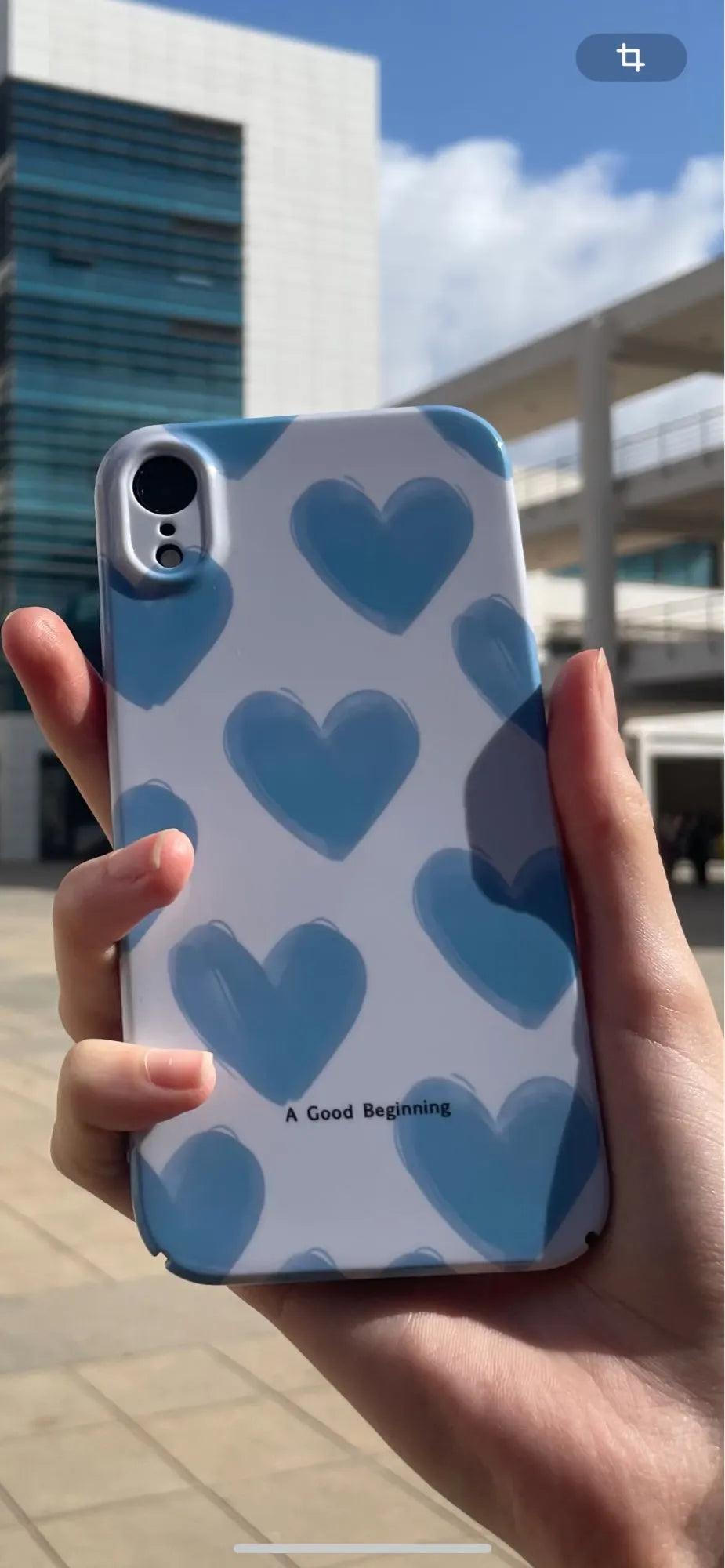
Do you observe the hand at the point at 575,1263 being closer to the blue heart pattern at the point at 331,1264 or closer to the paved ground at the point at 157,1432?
the blue heart pattern at the point at 331,1264

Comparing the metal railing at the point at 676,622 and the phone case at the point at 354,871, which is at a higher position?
the metal railing at the point at 676,622

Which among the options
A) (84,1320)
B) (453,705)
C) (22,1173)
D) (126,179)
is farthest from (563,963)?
(126,179)

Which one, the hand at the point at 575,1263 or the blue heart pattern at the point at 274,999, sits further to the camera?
the blue heart pattern at the point at 274,999

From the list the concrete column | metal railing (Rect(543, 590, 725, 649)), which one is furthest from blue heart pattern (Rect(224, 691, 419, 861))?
metal railing (Rect(543, 590, 725, 649))

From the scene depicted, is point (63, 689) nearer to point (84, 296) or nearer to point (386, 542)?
point (386, 542)

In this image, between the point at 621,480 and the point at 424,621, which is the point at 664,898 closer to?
the point at 424,621

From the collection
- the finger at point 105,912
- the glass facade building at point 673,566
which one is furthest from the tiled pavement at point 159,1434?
the glass facade building at point 673,566

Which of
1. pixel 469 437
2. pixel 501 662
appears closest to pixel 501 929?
pixel 501 662

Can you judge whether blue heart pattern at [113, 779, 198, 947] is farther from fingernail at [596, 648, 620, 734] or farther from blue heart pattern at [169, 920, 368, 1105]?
fingernail at [596, 648, 620, 734]
